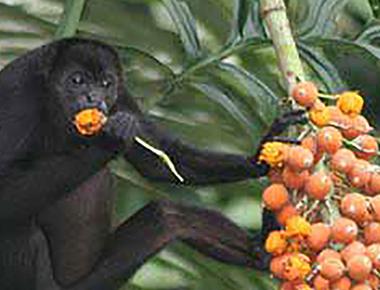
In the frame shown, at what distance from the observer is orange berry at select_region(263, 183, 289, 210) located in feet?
5.19

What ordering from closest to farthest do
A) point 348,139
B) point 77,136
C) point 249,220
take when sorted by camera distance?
point 348,139, point 77,136, point 249,220

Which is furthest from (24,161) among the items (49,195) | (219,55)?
(219,55)

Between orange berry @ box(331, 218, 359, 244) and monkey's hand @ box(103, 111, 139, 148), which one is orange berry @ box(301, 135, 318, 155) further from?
monkey's hand @ box(103, 111, 139, 148)

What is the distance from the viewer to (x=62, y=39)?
2.42m

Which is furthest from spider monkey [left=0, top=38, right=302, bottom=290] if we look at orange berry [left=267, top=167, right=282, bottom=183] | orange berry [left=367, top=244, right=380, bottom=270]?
orange berry [left=367, top=244, right=380, bottom=270]

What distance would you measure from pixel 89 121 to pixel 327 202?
632mm

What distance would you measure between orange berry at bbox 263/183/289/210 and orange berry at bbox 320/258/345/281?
139 millimetres

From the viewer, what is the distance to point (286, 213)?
5.15 feet

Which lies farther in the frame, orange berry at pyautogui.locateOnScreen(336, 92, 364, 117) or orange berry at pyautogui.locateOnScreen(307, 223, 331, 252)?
orange berry at pyautogui.locateOnScreen(336, 92, 364, 117)

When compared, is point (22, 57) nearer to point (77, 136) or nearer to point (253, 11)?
point (77, 136)

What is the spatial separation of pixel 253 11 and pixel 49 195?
557 mm

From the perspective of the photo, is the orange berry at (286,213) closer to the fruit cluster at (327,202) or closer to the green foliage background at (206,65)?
the fruit cluster at (327,202)

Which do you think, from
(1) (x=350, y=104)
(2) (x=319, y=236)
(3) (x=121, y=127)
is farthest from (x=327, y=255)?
(3) (x=121, y=127)

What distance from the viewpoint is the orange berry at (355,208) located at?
1488 millimetres
